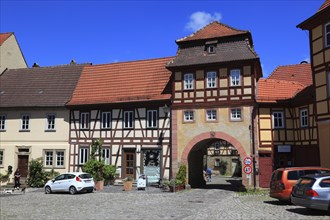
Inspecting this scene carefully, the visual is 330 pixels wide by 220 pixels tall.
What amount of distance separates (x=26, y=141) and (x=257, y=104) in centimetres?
1938

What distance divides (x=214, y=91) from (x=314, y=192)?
1426cm

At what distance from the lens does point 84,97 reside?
32.6 meters

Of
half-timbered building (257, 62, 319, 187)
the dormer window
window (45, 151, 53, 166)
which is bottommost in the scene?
window (45, 151, 53, 166)

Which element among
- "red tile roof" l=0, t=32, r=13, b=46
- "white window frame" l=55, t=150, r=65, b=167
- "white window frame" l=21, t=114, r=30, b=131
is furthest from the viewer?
"red tile roof" l=0, t=32, r=13, b=46

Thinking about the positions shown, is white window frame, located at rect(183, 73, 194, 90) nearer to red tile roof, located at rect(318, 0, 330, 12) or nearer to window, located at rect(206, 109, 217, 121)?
window, located at rect(206, 109, 217, 121)

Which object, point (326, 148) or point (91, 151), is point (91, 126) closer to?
point (91, 151)

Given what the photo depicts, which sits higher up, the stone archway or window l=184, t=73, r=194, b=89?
window l=184, t=73, r=194, b=89

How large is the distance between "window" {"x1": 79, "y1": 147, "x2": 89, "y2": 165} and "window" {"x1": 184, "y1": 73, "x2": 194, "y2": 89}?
32.2 feet

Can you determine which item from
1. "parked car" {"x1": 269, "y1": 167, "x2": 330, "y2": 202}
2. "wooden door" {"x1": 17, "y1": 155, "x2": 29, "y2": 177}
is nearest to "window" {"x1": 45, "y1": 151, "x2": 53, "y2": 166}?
"wooden door" {"x1": 17, "y1": 155, "x2": 29, "y2": 177}

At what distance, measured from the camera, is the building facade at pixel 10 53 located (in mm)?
38875

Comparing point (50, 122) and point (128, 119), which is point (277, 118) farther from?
point (50, 122)

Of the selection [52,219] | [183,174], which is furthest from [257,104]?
[52,219]

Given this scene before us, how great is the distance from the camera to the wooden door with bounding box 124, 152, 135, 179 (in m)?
30.0

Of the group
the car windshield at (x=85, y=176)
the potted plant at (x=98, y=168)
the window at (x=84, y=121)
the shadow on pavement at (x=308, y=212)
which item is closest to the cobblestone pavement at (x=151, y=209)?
the shadow on pavement at (x=308, y=212)
